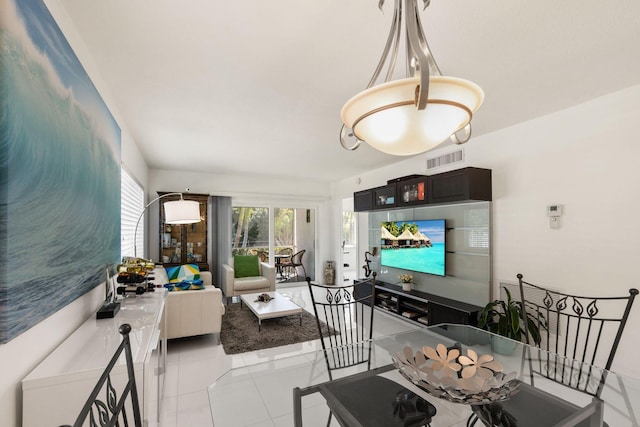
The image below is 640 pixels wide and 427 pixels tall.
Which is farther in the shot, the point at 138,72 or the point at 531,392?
the point at 138,72

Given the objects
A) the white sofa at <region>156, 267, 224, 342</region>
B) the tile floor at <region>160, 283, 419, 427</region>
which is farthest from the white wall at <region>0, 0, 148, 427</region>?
the white sofa at <region>156, 267, 224, 342</region>

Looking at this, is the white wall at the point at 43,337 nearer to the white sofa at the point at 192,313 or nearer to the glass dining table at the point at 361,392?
the glass dining table at the point at 361,392

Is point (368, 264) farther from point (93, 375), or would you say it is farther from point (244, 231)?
point (93, 375)

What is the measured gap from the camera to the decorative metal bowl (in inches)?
47.1

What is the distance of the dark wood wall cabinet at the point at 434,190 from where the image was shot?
3.55 metres

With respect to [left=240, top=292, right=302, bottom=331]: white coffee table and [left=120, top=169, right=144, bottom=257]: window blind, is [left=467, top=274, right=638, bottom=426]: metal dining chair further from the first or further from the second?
[left=120, top=169, right=144, bottom=257]: window blind

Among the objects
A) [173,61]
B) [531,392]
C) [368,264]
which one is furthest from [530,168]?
[173,61]

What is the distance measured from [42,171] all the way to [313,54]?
160 centimetres

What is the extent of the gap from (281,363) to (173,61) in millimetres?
2109

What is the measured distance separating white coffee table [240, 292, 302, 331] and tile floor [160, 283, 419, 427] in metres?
0.55

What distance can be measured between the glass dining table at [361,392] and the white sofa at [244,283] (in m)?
3.64

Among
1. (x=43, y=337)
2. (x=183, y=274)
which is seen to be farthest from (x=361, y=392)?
(x=183, y=274)

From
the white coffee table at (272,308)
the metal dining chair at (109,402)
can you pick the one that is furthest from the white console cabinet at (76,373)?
the white coffee table at (272,308)

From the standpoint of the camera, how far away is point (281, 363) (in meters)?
1.83
